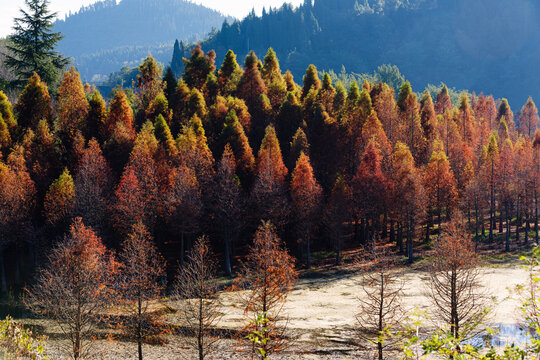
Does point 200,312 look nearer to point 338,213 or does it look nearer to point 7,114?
point 338,213

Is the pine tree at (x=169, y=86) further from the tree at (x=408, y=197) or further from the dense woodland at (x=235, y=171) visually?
the tree at (x=408, y=197)

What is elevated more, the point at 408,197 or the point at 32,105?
the point at 32,105

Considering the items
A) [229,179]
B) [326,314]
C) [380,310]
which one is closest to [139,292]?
[380,310]

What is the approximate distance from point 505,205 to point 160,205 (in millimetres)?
56771

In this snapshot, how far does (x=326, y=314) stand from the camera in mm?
43062

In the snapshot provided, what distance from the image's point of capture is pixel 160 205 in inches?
2147

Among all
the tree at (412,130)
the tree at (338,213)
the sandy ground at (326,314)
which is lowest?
the sandy ground at (326,314)

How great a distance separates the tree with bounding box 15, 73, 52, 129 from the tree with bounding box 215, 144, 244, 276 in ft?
97.0

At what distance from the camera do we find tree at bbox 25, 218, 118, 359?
29.9 m

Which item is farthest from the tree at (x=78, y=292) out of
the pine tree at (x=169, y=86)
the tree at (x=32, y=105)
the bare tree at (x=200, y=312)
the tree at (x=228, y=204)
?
the pine tree at (x=169, y=86)

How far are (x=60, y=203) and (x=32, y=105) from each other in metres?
21.4

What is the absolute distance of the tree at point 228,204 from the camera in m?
56.9

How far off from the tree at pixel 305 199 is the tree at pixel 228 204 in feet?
27.3

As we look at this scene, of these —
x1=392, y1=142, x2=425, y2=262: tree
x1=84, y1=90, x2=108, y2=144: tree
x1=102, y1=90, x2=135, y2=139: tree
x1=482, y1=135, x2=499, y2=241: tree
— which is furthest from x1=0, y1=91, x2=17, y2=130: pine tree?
x1=482, y1=135, x2=499, y2=241: tree
